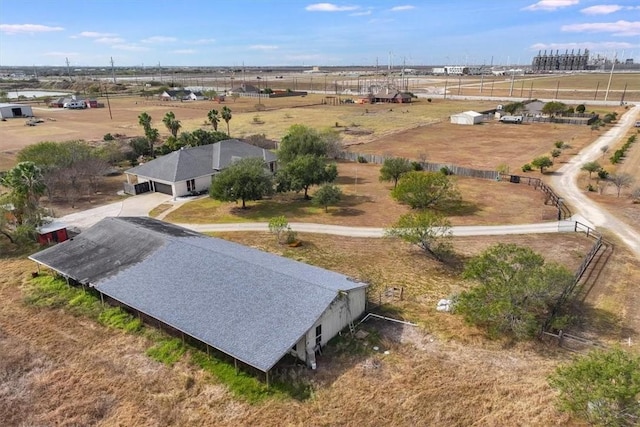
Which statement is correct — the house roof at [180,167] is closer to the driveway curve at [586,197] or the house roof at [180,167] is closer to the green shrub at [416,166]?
the green shrub at [416,166]

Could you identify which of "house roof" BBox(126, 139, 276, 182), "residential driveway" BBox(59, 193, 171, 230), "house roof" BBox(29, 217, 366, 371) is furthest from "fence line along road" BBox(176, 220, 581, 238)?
"house roof" BBox(126, 139, 276, 182)

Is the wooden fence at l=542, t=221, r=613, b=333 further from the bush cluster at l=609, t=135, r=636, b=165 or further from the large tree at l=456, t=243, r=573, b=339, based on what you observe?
the bush cluster at l=609, t=135, r=636, b=165

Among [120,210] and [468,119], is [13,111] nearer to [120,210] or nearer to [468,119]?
[120,210]

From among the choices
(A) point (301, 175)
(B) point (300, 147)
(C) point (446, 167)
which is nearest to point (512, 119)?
(C) point (446, 167)

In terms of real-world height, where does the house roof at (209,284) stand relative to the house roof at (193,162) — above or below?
below

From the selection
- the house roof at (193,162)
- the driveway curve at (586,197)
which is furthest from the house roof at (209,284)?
the driveway curve at (586,197)

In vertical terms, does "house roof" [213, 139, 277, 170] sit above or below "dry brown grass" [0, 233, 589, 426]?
above

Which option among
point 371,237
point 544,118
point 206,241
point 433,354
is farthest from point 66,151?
point 544,118
